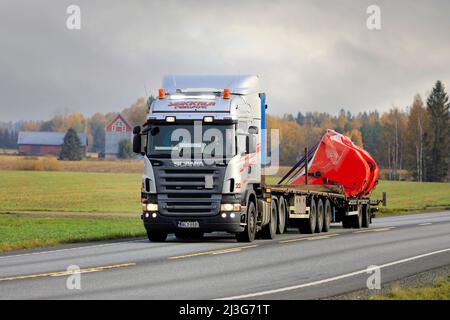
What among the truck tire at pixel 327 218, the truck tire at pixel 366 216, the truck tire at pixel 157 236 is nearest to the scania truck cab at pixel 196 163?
the truck tire at pixel 157 236

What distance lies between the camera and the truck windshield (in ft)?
83.1

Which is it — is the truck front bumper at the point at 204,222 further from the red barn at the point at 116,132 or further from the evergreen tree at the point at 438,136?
the red barn at the point at 116,132

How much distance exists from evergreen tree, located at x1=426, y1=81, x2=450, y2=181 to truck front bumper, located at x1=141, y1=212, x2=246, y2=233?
118 m

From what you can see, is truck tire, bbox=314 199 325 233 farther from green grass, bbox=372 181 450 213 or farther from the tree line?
the tree line

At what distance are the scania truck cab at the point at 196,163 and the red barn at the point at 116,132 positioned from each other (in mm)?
142310

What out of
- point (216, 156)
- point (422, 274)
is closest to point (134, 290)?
point (422, 274)

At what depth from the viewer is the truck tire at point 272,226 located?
2844 cm

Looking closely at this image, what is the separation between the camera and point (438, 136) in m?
145

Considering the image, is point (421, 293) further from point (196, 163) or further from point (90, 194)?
point (90, 194)

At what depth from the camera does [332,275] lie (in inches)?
691

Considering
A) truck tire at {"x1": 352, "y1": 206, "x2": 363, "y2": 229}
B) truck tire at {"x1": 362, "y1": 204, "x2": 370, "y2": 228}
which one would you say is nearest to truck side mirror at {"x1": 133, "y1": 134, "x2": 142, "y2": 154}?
truck tire at {"x1": 352, "y1": 206, "x2": 363, "y2": 229}

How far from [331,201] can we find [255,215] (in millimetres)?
9182

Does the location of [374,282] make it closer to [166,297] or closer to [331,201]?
[166,297]
